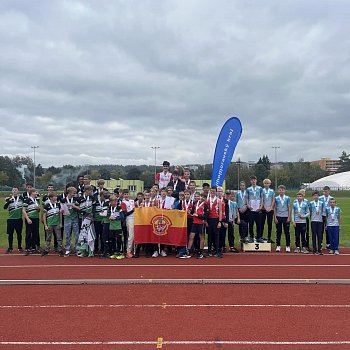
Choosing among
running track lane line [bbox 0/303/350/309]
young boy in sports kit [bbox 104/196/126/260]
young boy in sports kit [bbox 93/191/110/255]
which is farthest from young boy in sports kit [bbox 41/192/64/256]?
running track lane line [bbox 0/303/350/309]

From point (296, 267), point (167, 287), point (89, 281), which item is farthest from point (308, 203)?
point (89, 281)

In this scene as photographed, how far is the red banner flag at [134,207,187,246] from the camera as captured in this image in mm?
11023

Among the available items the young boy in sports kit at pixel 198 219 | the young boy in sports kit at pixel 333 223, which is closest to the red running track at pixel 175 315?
the young boy in sports kit at pixel 198 219

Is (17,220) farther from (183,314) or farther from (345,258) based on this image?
(345,258)

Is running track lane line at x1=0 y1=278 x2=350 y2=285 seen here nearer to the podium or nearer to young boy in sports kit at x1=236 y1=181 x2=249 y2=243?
the podium

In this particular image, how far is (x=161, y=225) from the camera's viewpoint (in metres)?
11.0

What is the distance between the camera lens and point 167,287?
7.42 meters

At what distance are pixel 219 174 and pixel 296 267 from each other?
452cm

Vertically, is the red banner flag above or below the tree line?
below

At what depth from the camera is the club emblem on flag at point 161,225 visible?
11040mm

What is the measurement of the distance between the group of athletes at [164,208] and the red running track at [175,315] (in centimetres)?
352

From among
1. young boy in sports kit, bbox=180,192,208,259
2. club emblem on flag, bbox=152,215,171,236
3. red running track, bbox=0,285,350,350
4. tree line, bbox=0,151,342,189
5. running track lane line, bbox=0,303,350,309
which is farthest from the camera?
tree line, bbox=0,151,342,189

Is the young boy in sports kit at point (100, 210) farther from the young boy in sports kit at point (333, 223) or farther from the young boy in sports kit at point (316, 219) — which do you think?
the young boy in sports kit at point (333, 223)

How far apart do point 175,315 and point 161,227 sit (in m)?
5.25
